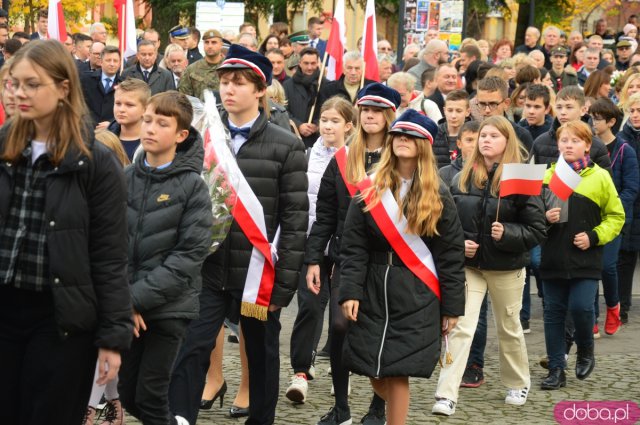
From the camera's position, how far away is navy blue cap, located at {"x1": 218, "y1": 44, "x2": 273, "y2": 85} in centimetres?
690

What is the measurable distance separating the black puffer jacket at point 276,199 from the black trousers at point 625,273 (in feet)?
17.0

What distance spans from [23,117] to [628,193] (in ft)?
23.2

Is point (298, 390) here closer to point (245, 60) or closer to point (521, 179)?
point (521, 179)

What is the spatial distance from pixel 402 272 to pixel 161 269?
1.43m

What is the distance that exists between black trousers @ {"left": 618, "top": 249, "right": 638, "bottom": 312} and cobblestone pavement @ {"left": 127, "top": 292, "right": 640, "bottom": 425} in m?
1.07

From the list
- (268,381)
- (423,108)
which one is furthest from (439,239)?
(423,108)

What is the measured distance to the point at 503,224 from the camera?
26.6 ft

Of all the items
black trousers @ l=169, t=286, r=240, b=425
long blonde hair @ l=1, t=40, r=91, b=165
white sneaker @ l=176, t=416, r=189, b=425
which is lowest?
white sneaker @ l=176, t=416, r=189, b=425

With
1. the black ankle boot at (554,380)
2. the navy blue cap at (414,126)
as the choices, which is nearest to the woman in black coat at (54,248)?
the navy blue cap at (414,126)

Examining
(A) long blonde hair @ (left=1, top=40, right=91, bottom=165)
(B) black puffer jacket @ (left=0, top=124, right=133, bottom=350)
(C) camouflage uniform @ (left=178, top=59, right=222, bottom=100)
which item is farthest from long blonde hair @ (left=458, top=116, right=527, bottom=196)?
(C) camouflage uniform @ (left=178, top=59, right=222, bottom=100)

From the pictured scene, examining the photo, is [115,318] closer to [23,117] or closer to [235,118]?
[23,117]

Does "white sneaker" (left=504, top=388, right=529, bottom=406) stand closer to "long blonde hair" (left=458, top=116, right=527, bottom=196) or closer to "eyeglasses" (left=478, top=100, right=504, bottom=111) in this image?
"long blonde hair" (left=458, top=116, right=527, bottom=196)

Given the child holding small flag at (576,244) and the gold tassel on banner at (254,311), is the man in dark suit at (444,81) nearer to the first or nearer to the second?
the child holding small flag at (576,244)

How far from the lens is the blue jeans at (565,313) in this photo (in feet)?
29.1
